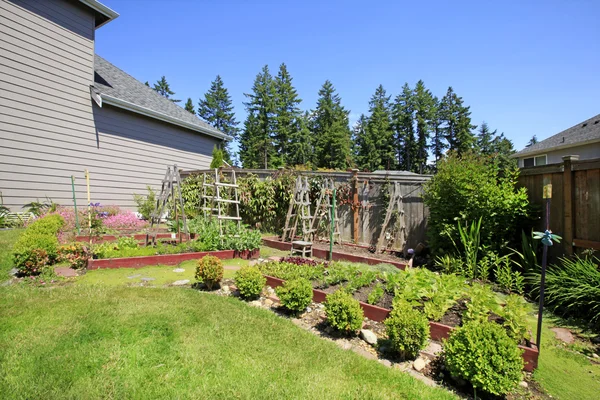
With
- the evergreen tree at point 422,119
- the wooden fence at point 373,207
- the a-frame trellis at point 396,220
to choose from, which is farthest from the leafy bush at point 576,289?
the evergreen tree at point 422,119

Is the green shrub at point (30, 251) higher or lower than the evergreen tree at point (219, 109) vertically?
lower

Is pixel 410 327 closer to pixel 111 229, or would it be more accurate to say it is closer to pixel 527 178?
pixel 527 178

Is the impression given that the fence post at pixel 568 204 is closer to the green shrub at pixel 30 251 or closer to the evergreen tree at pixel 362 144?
the green shrub at pixel 30 251

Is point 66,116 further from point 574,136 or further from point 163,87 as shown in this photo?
point 163,87

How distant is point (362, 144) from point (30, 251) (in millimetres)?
36839

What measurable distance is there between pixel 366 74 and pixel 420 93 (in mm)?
25760

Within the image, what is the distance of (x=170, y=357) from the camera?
2.46 metres

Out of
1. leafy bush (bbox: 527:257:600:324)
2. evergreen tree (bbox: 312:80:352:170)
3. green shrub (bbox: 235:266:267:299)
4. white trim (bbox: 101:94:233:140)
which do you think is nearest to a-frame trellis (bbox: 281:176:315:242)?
green shrub (bbox: 235:266:267:299)

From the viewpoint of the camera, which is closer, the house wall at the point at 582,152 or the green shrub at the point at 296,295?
the green shrub at the point at 296,295

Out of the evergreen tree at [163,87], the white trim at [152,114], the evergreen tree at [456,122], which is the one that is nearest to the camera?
the white trim at [152,114]

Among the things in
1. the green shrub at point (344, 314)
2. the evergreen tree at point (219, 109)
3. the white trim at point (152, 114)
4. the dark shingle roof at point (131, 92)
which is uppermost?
the evergreen tree at point (219, 109)

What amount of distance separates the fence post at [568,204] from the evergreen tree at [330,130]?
93.6ft

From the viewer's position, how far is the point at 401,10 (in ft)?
22.6

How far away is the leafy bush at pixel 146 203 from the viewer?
1041cm
